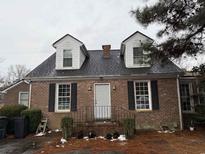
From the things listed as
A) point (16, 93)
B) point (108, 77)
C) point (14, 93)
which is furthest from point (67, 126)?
point (14, 93)

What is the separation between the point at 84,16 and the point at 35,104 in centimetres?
633

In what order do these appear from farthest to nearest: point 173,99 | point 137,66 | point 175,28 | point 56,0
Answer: point 137,66, point 173,99, point 56,0, point 175,28

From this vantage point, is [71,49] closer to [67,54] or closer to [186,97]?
[67,54]

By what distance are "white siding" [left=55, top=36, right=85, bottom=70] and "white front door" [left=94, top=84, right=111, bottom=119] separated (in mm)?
2185

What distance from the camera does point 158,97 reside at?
10914mm

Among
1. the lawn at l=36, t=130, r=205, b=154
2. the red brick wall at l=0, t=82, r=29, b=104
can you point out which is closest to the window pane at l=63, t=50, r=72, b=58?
the lawn at l=36, t=130, r=205, b=154

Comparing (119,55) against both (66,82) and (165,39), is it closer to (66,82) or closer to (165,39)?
(66,82)

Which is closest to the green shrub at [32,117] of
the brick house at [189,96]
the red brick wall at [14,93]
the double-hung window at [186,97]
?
the red brick wall at [14,93]

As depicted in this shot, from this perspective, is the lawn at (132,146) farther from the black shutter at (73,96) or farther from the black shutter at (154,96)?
the black shutter at (73,96)

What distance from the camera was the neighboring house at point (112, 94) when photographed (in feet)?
35.4

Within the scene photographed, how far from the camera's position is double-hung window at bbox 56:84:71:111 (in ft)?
37.2

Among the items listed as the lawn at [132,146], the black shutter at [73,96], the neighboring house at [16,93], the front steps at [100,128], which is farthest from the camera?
the neighboring house at [16,93]

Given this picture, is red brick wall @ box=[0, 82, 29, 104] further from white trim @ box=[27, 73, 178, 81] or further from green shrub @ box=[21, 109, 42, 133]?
green shrub @ box=[21, 109, 42, 133]

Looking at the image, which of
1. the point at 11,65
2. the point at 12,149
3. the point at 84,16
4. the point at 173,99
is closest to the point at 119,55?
the point at 84,16
